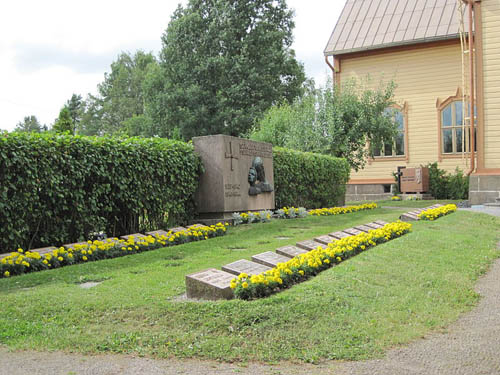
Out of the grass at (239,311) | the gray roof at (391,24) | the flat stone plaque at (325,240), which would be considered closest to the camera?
the grass at (239,311)

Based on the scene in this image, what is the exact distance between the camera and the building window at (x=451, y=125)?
24.2m

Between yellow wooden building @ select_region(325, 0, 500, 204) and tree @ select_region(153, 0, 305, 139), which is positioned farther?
tree @ select_region(153, 0, 305, 139)

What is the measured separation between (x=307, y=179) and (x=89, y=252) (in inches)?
398

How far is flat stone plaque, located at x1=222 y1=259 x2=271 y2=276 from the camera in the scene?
5094 mm

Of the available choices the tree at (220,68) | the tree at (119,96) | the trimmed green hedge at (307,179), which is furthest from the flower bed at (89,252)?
the tree at (119,96)

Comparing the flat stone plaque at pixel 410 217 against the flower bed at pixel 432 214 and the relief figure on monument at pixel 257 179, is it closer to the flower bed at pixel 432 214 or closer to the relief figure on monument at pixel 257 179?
the flower bed at pixel 432 214

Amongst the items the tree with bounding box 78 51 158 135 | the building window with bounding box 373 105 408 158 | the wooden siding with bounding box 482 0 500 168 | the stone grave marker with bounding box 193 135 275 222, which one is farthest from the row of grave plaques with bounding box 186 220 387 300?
the tree with bounding box 78 51 158 135

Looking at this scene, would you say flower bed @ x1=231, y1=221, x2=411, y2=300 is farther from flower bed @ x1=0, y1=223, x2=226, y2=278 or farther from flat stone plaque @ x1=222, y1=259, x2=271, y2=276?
flower bed @ x1=0, y1=223, x2=226, y2=278

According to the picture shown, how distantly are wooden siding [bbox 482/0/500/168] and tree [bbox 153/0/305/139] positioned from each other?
1702 cm

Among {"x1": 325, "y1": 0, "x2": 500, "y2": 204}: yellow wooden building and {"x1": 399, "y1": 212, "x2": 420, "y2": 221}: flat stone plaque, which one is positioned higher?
{"x1": 325, "y1": 0, "x2": 500, "y2": 204}: yellow wooden building

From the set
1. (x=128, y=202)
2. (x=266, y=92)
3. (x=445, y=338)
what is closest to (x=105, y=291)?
(x=445, y=338)

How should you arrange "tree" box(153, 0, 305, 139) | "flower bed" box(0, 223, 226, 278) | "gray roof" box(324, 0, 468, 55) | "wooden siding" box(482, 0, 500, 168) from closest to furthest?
"flower bed" box(0, 223, 226, 278)
"wooden siding" box(482, 0, 500, 168)
"gray roof" box(324, 0, 468, 55)
"tree" box(153, 0, 305, 139)

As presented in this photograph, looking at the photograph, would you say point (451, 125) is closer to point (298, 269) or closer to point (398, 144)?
point (398, 144)

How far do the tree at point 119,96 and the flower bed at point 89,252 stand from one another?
50083mm
